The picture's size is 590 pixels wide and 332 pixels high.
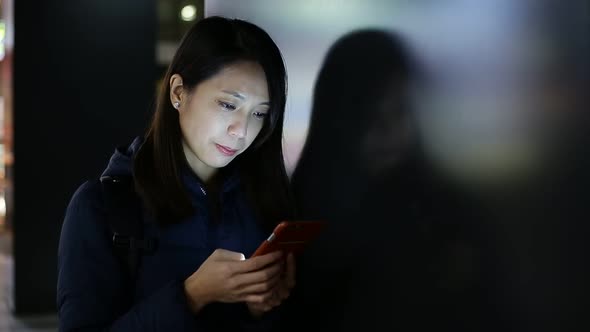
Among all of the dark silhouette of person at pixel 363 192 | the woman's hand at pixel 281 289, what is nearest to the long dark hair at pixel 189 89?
the dark silhouette of person at pixel 363 192

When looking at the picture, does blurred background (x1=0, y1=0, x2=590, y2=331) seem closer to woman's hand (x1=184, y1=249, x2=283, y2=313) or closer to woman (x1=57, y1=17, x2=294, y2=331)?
woman (x1=57, y1=17, x2=294, y2=331)

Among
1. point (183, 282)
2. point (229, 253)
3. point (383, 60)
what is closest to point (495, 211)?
point (383, 60)

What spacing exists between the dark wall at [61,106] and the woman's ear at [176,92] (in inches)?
167

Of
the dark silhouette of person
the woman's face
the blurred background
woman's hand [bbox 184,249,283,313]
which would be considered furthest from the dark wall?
woman's hand [bbox 184,249,283,313]

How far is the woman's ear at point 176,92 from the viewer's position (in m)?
1.83

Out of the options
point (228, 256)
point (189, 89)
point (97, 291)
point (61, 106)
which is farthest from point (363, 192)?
point (61, 106)

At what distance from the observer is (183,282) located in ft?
5.56

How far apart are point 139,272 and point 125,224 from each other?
14cm

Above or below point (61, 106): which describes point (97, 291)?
below

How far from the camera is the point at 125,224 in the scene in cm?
170

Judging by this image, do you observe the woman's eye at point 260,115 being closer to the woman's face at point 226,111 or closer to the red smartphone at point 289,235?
the woman's face at point 226,111

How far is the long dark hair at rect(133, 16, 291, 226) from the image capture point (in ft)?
5.78

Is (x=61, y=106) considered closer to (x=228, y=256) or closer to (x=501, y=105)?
(x=228, y=256)

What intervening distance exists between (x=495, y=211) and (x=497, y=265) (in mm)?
90
